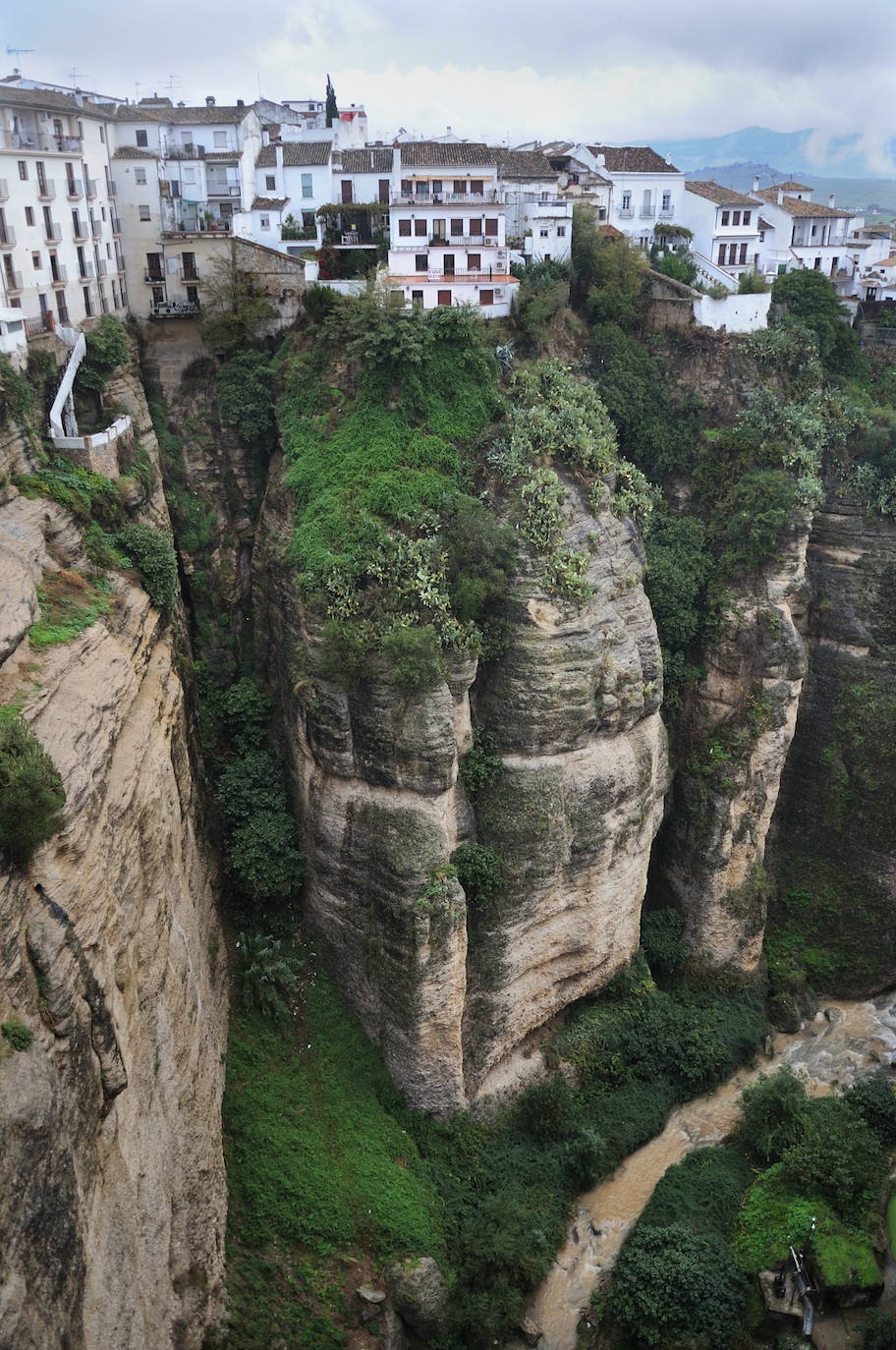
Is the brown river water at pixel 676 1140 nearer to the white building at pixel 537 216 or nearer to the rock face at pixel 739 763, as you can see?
the rock face at pixel 739 763

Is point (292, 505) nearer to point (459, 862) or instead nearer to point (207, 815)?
point (207, 815)

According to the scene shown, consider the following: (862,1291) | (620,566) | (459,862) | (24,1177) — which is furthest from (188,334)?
(862,1291)

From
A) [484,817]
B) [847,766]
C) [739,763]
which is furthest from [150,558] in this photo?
[847,766]

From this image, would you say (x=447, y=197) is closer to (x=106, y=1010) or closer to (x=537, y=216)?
(x=537, y=216)

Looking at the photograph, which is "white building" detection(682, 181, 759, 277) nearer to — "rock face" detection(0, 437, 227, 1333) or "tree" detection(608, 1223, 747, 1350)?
"rock face" detection(0, 437, 227, 1333)

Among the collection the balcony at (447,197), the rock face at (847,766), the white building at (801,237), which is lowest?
the rock face at (847,766)

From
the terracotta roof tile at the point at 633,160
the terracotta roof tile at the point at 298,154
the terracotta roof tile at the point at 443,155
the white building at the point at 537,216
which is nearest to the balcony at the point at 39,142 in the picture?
the terracotta roof tile at the point at 298,154
